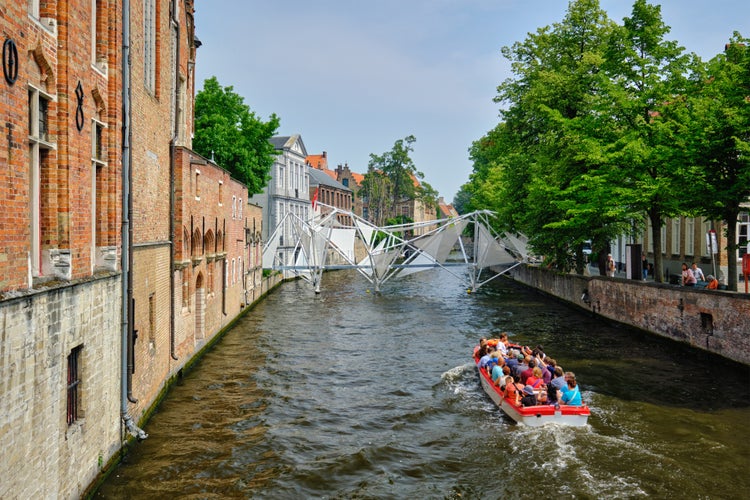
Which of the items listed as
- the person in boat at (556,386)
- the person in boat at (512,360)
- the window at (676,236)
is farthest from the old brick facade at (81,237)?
the window at (676,236)

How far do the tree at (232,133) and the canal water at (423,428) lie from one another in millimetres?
20395

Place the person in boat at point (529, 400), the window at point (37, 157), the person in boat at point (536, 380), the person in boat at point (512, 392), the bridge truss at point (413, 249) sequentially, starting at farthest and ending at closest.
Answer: the bridge truss at point (413, 249)
the person in boat at point (536, 380)
the person in boat at point (512, 392)
the person in boat at point (529, 400)
the window at point (37, 157)

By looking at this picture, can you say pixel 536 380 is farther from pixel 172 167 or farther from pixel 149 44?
pixel 149 44

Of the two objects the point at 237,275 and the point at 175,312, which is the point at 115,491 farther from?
the point at 237,275

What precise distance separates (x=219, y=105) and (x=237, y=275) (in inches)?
768

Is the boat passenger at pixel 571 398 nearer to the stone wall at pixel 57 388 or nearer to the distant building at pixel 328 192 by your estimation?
the stone wall at pixel 57 388

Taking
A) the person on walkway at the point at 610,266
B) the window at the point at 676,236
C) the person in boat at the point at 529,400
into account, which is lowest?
the person in boat at the point at 529,400

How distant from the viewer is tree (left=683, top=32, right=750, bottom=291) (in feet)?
62.2

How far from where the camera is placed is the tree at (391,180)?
291ft

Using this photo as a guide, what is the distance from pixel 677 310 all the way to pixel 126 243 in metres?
18.1

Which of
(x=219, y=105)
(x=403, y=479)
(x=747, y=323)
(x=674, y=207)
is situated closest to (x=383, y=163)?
(x=219, y=105)

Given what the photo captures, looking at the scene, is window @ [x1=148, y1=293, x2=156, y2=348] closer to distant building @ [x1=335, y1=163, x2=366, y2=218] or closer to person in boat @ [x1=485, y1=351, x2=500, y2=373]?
person in boat @ [x1=485, y1=351, x2=500, y2=373]

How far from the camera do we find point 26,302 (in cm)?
716

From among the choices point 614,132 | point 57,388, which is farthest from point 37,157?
point 614,132
